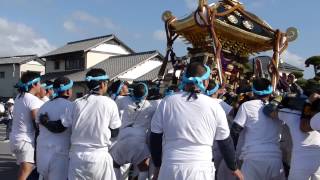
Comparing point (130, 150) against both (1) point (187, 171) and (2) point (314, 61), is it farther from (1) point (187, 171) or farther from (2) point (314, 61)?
(2) point (314, 61)

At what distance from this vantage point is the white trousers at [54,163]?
14.6ft

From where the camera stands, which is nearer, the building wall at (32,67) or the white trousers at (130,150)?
the white trousers at (130,150)

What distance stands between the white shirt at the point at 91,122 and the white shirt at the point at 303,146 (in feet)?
5.75

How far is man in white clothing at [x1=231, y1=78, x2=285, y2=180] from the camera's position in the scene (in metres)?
4.26

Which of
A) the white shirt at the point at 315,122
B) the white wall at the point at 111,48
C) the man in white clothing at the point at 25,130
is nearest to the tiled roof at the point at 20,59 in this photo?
the white wall at the point at 111,48

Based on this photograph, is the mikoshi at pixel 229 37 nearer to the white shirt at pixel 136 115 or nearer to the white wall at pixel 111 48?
the white shirt at pixel 136 115

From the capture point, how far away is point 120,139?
18.7 ft

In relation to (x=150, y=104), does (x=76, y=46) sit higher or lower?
higher

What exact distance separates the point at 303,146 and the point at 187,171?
123 centimetres

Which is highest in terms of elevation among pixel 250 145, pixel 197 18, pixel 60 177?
pixel 197 18

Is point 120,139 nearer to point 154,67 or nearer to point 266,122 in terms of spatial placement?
point 266,122

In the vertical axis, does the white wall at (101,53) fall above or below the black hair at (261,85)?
above

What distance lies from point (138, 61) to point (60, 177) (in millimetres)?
25033

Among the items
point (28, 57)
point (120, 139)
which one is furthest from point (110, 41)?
point (120, 139)
